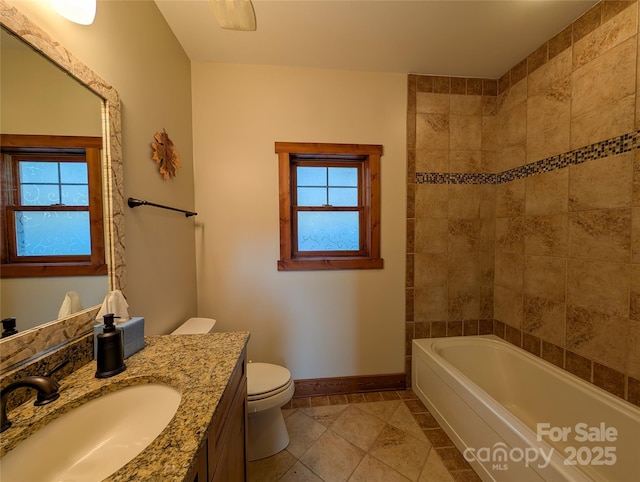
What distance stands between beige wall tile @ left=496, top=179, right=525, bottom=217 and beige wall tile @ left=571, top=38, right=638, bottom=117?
53 cm

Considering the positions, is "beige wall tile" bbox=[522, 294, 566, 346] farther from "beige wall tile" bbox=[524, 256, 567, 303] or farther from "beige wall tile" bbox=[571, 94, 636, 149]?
"beige wall tile" bbox=[571, 94, 636, 149]

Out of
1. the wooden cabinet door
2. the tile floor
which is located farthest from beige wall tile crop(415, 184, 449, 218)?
the wooden cabinet door

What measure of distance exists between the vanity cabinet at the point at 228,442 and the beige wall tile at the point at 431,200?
171cm

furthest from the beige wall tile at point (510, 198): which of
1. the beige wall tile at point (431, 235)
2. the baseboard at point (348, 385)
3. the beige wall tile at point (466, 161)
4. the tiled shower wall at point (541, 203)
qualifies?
the baseboard at point (348, 385)

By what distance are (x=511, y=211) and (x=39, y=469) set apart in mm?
2692

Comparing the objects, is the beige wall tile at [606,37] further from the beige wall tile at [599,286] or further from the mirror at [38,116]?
the mirror at [38,116]

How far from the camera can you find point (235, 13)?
1011 mm

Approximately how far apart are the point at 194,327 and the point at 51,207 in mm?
1036

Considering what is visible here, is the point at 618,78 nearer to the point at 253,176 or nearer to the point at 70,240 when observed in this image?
the point at 253,176

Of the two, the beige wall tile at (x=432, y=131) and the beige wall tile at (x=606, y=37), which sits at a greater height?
the beige wall tile at (x=606, y=37)

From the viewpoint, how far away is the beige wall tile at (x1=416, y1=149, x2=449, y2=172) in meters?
2.04

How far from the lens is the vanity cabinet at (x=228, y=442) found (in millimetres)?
651

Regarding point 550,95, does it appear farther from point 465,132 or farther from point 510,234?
point 510,234

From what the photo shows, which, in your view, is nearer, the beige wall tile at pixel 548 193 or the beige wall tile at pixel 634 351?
the beige wall tile at pixel 634 351
